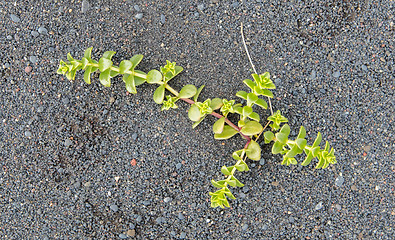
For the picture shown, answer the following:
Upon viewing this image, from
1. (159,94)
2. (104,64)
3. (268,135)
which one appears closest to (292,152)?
(268,135)

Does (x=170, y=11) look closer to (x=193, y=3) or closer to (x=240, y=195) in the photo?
(x=193, y=3)

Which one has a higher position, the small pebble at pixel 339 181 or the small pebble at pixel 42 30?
the small pebble at pixel 42 30

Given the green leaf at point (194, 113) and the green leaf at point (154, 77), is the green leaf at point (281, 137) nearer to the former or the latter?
the green leaf at point (194, 113)

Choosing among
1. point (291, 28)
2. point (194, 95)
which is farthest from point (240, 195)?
point (291, 28)

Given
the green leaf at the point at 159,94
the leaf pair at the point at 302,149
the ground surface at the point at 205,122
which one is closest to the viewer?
the leaf pair at the point at 302,149

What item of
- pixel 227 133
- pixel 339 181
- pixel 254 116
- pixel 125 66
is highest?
pixel 125 66

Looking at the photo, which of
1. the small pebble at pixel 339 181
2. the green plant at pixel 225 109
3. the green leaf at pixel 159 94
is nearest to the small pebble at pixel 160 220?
the green plant at pixel 225 109

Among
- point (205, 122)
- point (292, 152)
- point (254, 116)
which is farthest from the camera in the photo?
point (205, 122)

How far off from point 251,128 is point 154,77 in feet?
2.20

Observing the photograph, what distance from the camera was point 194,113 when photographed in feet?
6.39

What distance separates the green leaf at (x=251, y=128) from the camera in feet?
6.49

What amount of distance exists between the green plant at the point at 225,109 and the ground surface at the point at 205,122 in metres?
0.14

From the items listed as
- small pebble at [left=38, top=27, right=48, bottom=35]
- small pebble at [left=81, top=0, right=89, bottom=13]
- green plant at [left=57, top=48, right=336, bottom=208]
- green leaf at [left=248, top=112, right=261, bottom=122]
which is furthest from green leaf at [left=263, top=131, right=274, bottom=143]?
small pebble at [left=38, top=27, right=48, bottom=35]

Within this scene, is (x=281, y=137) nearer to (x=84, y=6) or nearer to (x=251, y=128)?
(x=251, y=128)
